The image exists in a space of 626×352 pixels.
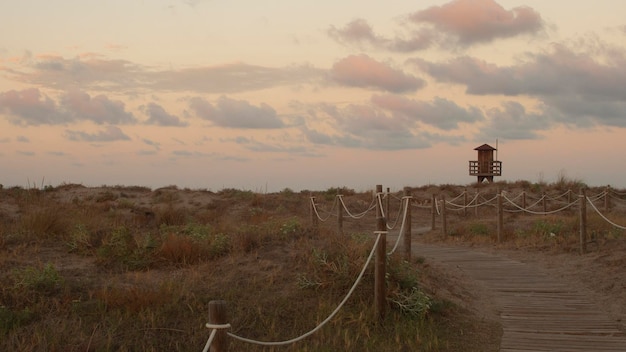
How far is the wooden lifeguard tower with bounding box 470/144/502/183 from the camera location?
165 feet

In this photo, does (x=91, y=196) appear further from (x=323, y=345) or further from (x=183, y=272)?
(x=323, y=345)

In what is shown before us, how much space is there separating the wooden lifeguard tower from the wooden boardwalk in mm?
36928

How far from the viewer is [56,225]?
1273 centimetres

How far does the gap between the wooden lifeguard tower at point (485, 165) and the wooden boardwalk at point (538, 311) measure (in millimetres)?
36928

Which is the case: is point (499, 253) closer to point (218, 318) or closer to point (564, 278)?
point (564, 278)

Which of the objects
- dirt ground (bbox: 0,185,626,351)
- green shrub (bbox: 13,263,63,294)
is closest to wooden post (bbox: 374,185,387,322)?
dirt ground (bbox: 0,185,626,351)

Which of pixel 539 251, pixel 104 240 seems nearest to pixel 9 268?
pixel 104 240

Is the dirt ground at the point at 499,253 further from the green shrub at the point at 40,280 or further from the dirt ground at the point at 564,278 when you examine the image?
the green shrub at the point at 40,280

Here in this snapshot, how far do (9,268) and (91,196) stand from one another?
2140 cm

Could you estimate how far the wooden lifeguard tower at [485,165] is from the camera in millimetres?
50250

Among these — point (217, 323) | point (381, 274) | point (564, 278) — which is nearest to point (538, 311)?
point (381, 274)

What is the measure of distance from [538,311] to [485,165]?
42518mm

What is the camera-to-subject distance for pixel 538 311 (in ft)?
31.2

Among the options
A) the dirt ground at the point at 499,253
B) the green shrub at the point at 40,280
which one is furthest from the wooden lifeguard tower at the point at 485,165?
the green shrub at the point at 40,280
